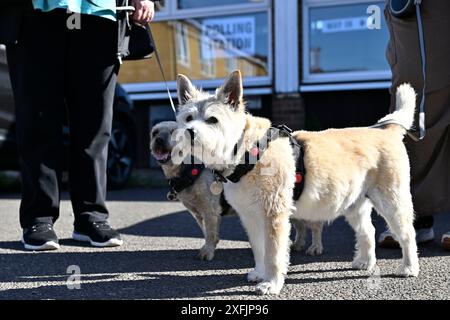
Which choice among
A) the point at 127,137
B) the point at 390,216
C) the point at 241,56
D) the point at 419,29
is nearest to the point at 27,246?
the point at 390,216

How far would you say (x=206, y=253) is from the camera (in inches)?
148

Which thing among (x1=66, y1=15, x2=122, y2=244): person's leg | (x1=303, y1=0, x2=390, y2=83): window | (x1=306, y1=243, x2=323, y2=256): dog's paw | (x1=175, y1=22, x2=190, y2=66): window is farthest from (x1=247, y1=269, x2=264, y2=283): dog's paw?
(x1=175, y1=22, x2=190, y2=66): window

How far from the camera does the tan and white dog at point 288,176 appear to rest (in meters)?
2.92

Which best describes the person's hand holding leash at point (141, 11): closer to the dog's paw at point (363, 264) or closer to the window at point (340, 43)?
the dog's paw at point (363, 264)

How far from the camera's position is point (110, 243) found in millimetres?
4031

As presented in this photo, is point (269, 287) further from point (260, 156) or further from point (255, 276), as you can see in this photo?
point (260, 156)

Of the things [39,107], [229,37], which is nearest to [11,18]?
[39,107]

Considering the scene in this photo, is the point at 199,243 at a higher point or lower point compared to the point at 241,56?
lower

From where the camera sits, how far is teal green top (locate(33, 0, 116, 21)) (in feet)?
12.2

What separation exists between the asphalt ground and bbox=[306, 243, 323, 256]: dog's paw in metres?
0.04

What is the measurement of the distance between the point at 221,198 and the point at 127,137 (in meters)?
4.06

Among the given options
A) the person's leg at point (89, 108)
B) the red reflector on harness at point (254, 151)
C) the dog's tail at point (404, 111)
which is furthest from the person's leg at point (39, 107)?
the dog's tail at point (404, 111)
